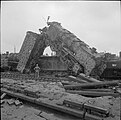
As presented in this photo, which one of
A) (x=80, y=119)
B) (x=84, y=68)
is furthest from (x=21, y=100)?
(x=84, y=68)

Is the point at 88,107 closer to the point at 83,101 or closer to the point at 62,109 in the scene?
the point at 83,101

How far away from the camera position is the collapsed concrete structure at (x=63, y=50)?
9.59 metres

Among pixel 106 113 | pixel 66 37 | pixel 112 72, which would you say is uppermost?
pixel 66 37

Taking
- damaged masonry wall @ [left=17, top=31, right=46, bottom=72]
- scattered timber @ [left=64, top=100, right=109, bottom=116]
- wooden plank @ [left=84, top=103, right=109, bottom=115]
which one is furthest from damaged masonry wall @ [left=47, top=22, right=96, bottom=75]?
wooden plank @ [left=84, top=103, right=109, bottom=115]

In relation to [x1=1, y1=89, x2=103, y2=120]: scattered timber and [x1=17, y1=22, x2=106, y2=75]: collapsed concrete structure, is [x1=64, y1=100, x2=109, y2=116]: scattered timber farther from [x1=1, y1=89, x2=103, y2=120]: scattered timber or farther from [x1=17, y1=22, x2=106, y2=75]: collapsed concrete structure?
[x1=17, y1=22, x2=106, y2=75]: collapsed concrete structure

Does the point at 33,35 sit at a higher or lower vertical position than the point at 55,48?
higher

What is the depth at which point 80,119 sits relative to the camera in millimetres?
3947

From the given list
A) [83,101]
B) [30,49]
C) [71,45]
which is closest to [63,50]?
[71,45]

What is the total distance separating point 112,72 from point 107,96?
19.9 ft

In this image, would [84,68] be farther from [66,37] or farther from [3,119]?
[3,119]

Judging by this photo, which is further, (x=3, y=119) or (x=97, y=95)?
(x=97, y=95)

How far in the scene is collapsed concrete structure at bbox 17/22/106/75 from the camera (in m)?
9.59

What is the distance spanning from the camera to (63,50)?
429 inches

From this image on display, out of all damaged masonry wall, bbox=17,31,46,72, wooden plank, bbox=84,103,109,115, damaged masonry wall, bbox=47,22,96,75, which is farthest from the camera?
damaged masonry wall, bbox=17,31,46,72
